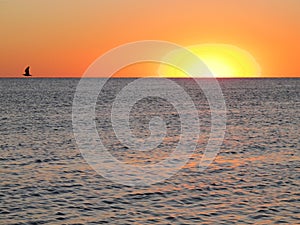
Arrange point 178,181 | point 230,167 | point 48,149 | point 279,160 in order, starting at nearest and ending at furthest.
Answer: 1. point 178,181
2. point 230,167
3. point 279,160
4. point 48,149

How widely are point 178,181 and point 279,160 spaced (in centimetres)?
1239

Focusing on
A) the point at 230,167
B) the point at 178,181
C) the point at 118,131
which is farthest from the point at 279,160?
the point at 118,131

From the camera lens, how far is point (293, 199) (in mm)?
27922

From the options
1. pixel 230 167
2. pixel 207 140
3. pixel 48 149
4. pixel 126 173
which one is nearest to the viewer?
pixel 126 173

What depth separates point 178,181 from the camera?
107ft

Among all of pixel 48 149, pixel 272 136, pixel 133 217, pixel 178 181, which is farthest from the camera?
pixel 272 136

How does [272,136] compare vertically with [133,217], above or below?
above

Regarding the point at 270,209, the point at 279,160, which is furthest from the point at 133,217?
the point at 279,160

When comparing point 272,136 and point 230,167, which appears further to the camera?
point 272,136

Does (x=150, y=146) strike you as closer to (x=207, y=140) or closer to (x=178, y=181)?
(x=207, y=140)

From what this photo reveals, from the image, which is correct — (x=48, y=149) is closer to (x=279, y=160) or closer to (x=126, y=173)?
(x=126, y=173)

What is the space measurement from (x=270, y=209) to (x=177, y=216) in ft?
17.3

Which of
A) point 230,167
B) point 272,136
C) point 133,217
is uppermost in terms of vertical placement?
point 272,136

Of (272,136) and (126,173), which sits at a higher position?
(272,136)
